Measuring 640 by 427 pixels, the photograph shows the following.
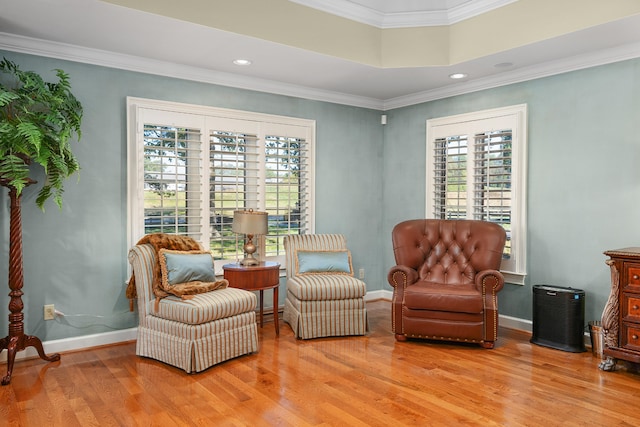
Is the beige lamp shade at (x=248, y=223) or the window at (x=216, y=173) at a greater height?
the window at (x=216, y=173)

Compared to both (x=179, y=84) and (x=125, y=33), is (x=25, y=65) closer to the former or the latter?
(x=125, y=33)

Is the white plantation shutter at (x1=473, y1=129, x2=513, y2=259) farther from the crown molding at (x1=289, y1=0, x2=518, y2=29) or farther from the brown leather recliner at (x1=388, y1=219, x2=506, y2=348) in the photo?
the crown molding at (x1=289, y1=0, x2=518, y2=29)

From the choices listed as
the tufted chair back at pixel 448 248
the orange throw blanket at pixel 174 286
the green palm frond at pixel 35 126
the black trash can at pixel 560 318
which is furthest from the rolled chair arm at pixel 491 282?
the green palm frond at pixel 35 126

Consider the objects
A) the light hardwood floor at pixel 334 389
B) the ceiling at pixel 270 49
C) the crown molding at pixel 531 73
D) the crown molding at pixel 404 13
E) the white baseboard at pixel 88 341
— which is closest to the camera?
the light hardwood floor at pixel 334 389

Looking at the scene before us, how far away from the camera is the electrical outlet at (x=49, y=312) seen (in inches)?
158

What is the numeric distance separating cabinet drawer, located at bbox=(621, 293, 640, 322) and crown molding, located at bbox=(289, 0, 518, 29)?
2.45 m

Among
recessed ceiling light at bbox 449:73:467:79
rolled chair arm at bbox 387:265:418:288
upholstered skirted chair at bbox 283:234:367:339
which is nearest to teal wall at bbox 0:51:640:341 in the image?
recessed ceiling light at bbox 449:73:467:79

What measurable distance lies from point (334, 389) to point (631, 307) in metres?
2.20

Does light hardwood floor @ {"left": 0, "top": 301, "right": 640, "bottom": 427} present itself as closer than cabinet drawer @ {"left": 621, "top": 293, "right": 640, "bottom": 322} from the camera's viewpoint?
Yes

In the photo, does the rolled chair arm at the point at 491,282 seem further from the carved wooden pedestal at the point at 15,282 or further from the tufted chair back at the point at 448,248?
the carved wooden pedestal at the point at 15,282

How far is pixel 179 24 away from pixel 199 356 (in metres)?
2.38

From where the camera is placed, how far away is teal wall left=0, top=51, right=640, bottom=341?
4027 millimetres

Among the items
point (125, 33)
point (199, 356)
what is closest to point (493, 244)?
point (199, 356)

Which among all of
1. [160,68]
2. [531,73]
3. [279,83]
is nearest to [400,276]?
[531,73]
